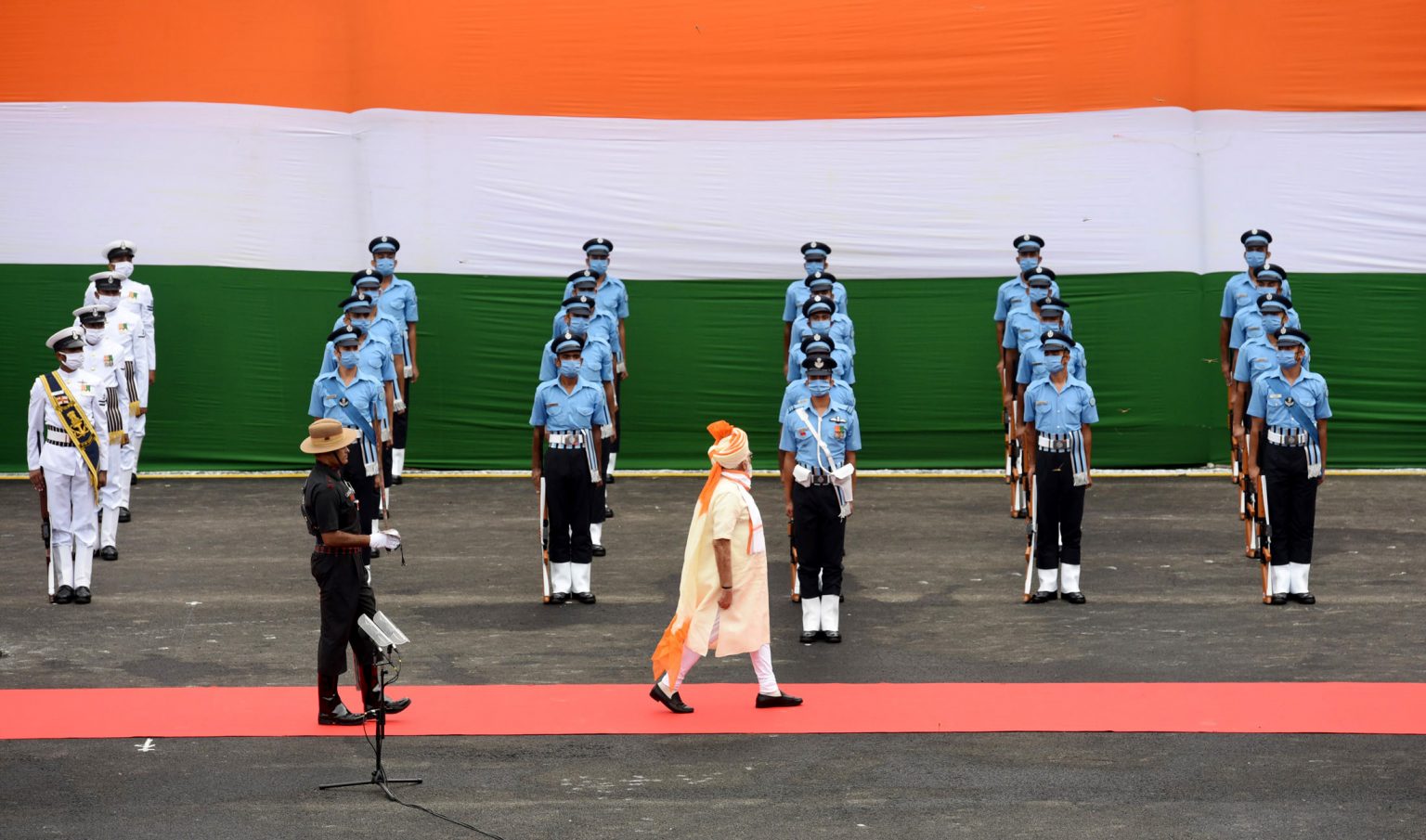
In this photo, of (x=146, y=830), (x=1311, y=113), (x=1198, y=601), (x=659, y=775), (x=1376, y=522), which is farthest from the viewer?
(x=1311, y=113)

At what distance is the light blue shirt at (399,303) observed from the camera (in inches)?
773

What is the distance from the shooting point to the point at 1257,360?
15.0m

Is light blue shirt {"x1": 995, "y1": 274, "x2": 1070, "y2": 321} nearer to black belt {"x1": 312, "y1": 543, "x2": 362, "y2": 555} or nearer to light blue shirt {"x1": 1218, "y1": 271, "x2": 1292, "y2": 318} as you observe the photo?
light blue shirt {"x1": 1218, "y1": 271, "x2": 1292, "y2": 318}

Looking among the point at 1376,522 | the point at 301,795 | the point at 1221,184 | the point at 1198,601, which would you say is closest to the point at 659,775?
the point at 301,795

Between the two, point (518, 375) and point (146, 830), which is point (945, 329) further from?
point (146, 830)

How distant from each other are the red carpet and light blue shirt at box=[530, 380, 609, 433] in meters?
2.94

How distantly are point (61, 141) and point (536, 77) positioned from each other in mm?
5390

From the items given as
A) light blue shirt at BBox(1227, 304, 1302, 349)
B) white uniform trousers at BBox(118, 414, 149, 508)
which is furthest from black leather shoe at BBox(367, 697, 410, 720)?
light blue shirt at BBox(1227, 304, 1302, 349)

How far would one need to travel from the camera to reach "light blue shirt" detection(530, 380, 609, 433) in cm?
1477

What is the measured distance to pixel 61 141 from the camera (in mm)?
20859

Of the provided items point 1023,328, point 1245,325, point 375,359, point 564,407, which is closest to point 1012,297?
point 1023,328

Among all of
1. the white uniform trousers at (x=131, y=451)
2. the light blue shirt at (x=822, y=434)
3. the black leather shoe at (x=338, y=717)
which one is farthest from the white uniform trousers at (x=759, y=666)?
the white uniform trousers at (x=131, y=451)

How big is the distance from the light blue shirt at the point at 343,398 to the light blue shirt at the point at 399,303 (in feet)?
11.9

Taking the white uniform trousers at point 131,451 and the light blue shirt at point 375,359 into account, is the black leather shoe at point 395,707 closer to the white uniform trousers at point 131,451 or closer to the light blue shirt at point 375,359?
the light blue shirt at point 375,359
